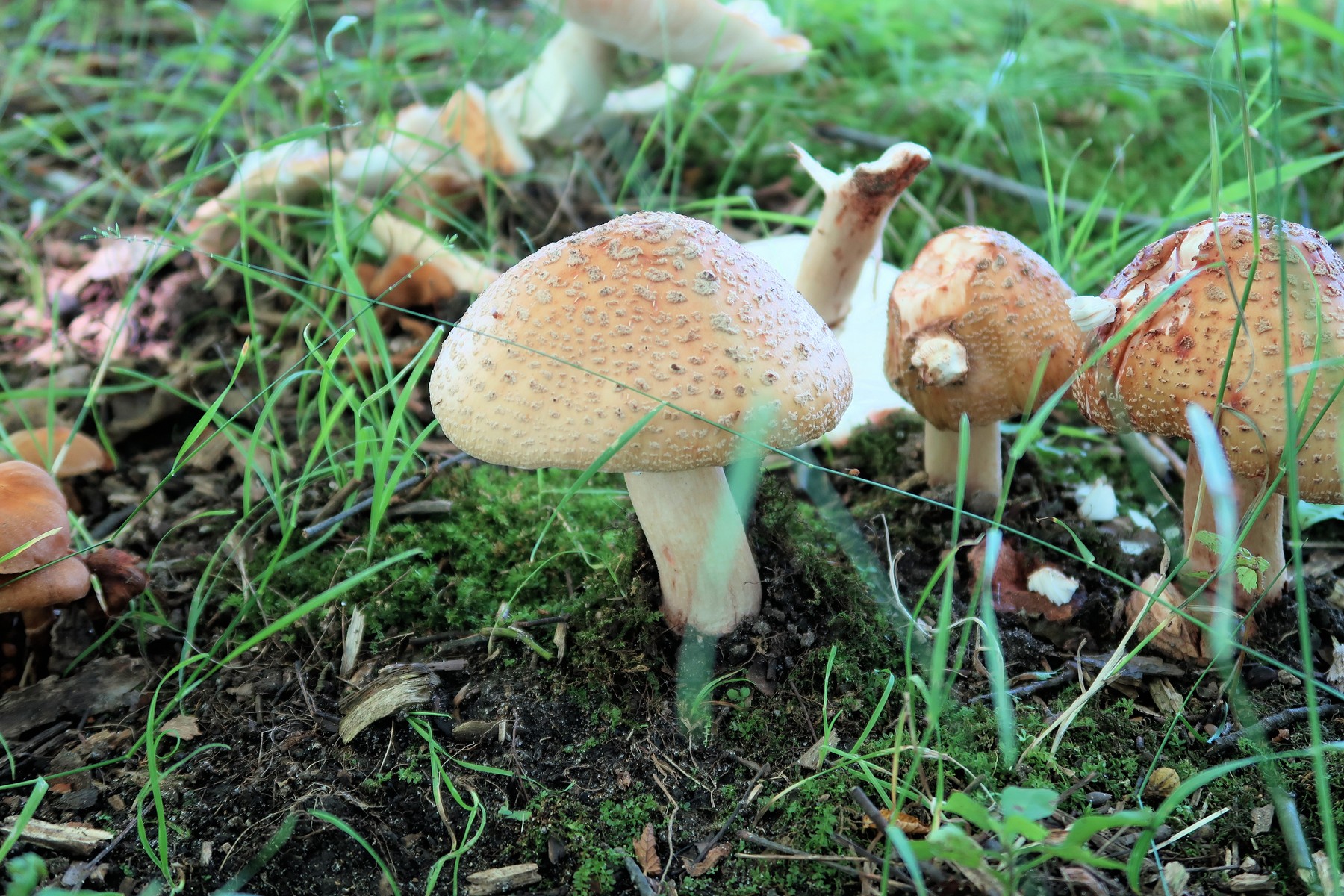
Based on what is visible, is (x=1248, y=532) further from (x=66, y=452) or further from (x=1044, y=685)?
(x=66, y=452)

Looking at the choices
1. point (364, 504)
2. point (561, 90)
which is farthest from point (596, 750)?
point (561, 90)

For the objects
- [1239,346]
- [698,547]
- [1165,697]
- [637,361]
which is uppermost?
[1239,346]

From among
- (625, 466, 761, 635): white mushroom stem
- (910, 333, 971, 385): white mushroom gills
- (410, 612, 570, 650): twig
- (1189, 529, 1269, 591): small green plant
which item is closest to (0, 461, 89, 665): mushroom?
(410, 612, 570, 650): twig

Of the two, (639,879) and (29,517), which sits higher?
(29,517)

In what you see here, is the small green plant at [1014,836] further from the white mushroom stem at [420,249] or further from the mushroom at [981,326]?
the white mushroom stem at [420,249]

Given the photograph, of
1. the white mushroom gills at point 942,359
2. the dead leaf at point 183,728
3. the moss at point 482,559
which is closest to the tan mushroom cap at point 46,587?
the dead leaf at point 183,728

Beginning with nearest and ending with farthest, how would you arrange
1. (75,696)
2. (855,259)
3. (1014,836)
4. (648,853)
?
(1014,836) → (648,853) → (75,696) → (855,259)

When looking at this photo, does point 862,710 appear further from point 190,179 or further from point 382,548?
point 190,179

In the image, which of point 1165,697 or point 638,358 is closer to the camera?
point 638,358
